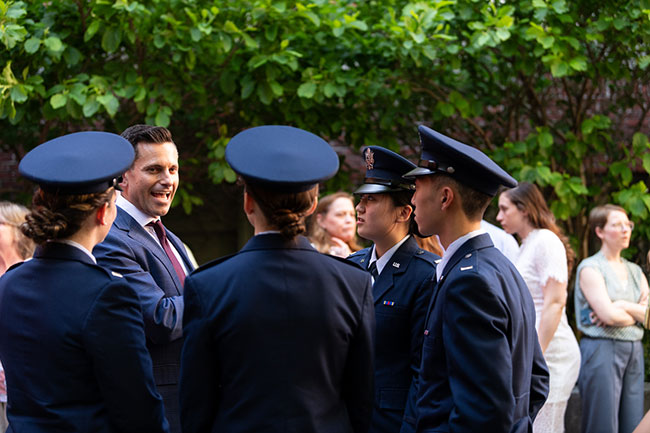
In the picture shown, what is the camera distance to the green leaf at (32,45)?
4.84 m

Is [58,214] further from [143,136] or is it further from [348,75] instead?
[348,75]

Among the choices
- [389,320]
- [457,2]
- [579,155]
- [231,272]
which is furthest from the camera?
[579,155]

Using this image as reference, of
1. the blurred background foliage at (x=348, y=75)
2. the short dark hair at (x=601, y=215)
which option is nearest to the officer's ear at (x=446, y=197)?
the blurred background foliage at (x=348, y=75)

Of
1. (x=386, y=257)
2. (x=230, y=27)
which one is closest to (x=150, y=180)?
(x=386, y=257)

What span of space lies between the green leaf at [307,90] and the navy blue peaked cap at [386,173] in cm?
267

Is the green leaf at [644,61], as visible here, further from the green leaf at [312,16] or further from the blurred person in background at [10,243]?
the blurred person in background at [10,243]

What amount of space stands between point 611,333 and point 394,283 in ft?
10.5

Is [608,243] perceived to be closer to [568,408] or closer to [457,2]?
[568,408]

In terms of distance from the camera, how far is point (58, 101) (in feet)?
16.3

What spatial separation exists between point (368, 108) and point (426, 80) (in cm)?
56

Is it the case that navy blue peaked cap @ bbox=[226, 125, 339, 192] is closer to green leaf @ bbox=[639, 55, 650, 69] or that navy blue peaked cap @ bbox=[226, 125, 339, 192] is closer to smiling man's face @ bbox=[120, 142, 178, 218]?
smiling man's face @ bbox=[120, 142, 178, 218]

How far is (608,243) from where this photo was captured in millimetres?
5309

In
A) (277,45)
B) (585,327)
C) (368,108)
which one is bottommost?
(585,327)

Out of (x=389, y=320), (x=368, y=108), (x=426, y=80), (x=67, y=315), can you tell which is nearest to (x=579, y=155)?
(x=426, y=80)
